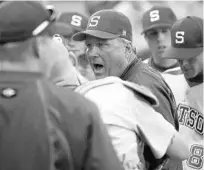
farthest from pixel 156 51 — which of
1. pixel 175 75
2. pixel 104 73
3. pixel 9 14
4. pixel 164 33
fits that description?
pixel 9 14

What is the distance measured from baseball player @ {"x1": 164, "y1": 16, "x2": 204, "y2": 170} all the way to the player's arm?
2.36m

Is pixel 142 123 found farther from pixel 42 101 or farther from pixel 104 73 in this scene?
pixel 104 73

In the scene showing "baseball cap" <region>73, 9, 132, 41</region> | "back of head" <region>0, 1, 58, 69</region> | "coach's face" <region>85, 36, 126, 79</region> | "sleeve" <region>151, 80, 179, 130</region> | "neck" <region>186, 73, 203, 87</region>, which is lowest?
"neck" <region>186, 73, 203, 87</region>

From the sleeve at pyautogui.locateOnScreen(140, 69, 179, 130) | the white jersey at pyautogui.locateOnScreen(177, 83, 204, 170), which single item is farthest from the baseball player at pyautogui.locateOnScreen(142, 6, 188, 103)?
the sleeve at pyautogui.locateOnScreen(140, 69, 179, 130)

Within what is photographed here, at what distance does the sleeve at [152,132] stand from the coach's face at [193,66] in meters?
A: 2.61

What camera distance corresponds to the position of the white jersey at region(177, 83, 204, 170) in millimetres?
6371

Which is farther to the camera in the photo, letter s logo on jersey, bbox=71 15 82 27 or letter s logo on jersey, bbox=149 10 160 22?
letter s logo on jersey, bbox=71 15 82 27

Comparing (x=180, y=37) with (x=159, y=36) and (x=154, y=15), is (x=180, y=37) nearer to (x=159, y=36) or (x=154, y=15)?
(x=159, y=36)

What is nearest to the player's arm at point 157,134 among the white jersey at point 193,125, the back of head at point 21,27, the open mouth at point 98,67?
the back of head at point 21,27

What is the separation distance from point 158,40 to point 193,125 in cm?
183

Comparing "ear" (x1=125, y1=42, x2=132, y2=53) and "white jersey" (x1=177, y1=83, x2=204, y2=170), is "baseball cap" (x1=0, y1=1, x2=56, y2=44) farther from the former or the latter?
"white jersey" (x1=177, y1=83, x2=204, y2=170)

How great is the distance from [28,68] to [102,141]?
0.41 meters

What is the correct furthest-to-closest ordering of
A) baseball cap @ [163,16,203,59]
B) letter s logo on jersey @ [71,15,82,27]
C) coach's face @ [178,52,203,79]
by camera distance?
letter s logo on jersey @ [71,15,82,27], baseball cap @ [163,16,203,59], coach's face @ [178,52,203,79]

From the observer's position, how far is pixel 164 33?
8125 millimetres
